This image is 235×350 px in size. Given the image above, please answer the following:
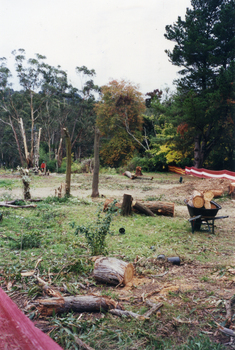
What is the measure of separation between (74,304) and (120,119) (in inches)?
973

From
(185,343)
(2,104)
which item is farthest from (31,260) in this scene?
(2,104)

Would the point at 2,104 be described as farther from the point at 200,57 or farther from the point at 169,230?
the point at 169,230

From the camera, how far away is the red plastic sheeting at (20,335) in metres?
1.95

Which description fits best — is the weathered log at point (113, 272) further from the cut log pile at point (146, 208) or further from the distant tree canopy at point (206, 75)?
the distant tree canopy at point (206, 75)

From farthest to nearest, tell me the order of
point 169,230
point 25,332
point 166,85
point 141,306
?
point 166,85 → point 169,230 → point 141,306 → point 25,332

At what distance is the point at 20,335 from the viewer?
80.6 inches

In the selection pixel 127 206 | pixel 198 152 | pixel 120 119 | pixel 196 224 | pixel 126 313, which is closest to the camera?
pixel 126 313

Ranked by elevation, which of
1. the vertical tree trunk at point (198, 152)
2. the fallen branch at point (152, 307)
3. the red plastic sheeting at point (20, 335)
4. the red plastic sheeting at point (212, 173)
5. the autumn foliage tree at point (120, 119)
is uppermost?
the autumn foliage tree at point (120, 119)

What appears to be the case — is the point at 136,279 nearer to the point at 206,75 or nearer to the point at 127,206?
the point at 127,206

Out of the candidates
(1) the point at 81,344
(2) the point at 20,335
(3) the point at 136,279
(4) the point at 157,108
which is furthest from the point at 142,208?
(4) the point at 157,108

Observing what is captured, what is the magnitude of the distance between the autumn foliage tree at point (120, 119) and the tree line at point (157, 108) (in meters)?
0.10

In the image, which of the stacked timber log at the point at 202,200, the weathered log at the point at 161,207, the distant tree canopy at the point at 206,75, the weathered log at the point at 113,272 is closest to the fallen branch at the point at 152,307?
the weathered log at the point at 113,272

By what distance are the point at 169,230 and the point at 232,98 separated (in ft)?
38.7

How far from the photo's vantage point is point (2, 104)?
1175 inches
